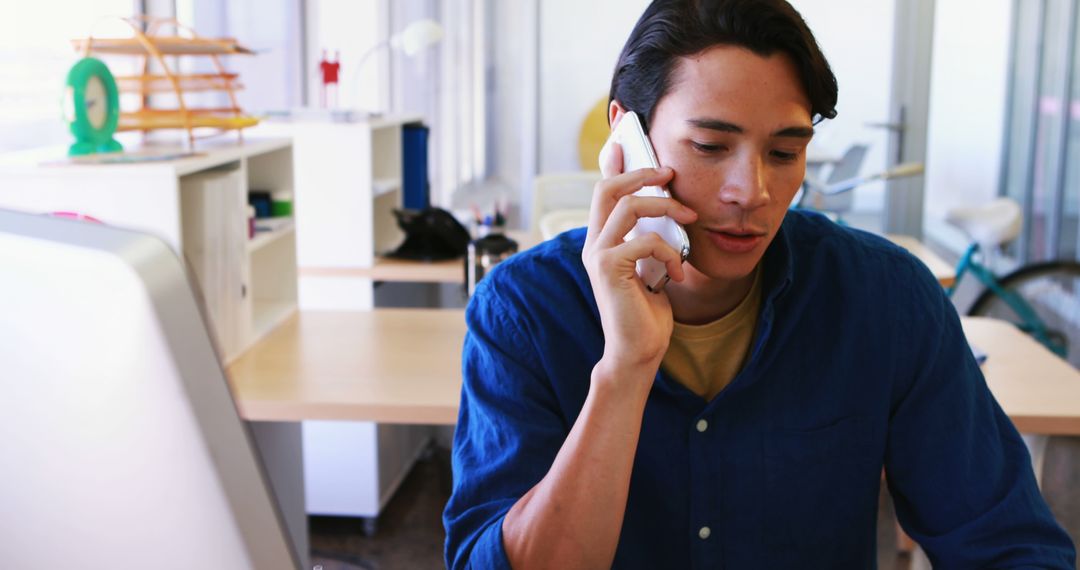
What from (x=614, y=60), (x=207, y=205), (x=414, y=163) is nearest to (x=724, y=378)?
(x=207, y=205)

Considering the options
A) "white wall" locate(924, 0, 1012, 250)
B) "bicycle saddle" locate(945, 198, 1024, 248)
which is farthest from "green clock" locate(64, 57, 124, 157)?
"white wall" locate(924, 0, 1012, 250)

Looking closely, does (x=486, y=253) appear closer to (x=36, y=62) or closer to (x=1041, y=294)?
(x=36, y=62)

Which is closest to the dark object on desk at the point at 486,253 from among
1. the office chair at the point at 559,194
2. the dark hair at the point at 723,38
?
the office chair at the point at 559,194

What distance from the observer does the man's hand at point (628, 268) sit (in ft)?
3.69

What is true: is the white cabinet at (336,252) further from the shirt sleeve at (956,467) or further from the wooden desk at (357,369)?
the shirt sleeve at (956,467)

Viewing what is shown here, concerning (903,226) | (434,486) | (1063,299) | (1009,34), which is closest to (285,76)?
(434,486)

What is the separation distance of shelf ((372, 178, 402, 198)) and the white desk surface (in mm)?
982

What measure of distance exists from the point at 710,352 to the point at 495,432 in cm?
25

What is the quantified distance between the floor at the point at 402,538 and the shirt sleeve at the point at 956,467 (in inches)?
68.0

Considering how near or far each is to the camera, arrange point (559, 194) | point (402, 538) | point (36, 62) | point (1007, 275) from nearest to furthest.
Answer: point (36, 62)
point (402, 538)
point (559, 194)
point (1007, 275)

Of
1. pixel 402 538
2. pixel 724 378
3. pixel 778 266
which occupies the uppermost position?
pixel 778 266

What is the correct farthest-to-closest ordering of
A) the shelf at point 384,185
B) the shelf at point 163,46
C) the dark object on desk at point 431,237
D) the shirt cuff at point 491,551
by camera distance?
the shelf at point 384,185
the dark object on desk at point 431,237
the shelf at point 163,46
the shirt cuff at point 491,551

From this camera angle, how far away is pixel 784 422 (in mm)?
1234

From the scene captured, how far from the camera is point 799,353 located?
49.1 inches
